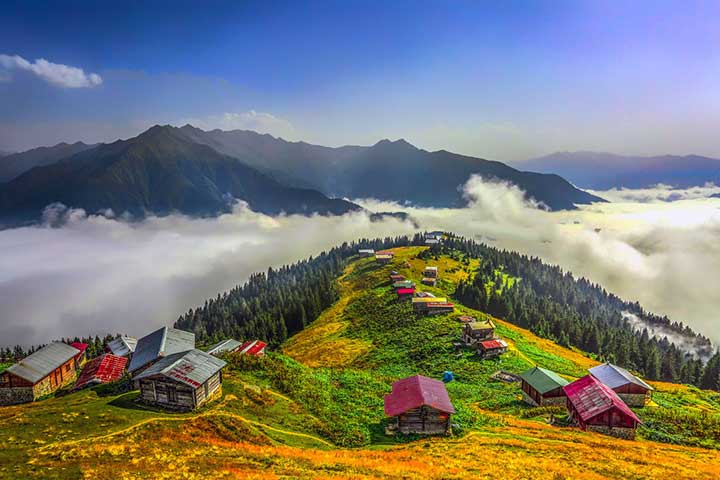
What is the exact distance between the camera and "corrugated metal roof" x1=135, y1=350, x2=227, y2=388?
132 ft

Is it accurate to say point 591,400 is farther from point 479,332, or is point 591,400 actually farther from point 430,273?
point 430,273

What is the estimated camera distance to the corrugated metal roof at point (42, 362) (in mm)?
56062

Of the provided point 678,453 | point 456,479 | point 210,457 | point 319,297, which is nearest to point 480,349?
point 678,453

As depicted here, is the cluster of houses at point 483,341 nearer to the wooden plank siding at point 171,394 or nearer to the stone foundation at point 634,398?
the stone foundation at point 634,398

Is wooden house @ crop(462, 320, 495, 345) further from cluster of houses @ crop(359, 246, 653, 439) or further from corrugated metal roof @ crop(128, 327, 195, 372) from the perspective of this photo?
corrugated metal roof @ crop(128, 327, 195, 372)

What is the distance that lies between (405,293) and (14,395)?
106 meters

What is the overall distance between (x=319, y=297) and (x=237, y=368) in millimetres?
115697

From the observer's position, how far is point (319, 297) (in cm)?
16862

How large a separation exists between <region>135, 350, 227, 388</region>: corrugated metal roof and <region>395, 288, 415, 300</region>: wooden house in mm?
98919

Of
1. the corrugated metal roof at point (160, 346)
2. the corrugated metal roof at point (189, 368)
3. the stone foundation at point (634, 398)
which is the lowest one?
the stone foundation at point (634, 398)

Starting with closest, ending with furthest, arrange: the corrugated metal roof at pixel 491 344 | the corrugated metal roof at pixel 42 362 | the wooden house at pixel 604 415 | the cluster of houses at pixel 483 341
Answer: the wooden house at pixel 604 415
the corrugated metal roof at pixel 42 362
the corrugated metal roof at pixel 491 344
the cluster of houses at pixel 483 341

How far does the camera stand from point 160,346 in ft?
189

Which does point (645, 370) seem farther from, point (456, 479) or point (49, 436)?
point (49, 436)

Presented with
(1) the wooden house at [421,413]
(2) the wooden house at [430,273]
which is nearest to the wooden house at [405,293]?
(2) the wooden house at [430,273]
